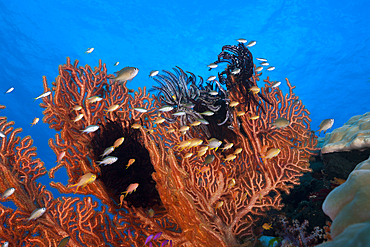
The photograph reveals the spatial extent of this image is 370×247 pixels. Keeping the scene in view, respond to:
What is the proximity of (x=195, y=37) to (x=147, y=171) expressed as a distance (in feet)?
109

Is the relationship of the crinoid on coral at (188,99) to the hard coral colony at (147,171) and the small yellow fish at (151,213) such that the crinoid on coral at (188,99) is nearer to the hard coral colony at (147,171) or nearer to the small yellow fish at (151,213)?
the hard coral colony at (147,171)

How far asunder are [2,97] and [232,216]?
153 feet

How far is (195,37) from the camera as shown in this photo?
32469 millimetres

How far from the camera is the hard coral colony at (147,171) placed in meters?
3.28

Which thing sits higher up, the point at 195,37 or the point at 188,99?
the point at 195,37

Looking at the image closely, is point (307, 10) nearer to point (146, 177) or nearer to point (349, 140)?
point (349, 140)

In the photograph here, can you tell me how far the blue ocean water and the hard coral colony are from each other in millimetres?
29019

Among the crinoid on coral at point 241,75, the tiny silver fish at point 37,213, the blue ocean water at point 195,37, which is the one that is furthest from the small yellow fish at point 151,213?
the blue ocean water at point 195,37

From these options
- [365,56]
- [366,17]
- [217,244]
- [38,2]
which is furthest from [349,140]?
[38,2]

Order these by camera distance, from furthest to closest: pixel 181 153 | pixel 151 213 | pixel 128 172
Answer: pixel 181 153 < pixel 128 172 < pixel 151 213

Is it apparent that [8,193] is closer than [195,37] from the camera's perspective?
Yes

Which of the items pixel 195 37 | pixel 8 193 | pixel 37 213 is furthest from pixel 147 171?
pixel 195 37

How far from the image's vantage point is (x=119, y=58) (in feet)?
120

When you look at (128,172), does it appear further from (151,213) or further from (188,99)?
(188,99)
